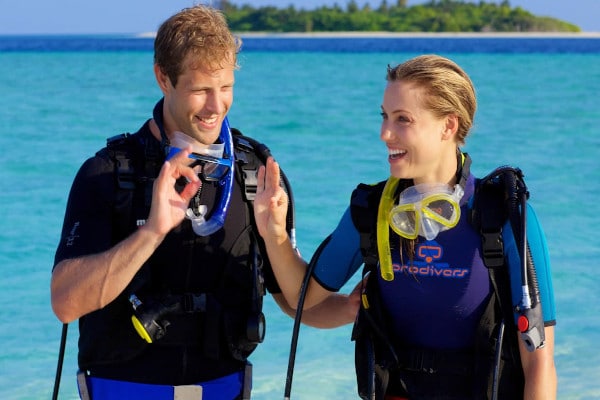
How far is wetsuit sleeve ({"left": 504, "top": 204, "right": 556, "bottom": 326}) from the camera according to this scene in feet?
7.37

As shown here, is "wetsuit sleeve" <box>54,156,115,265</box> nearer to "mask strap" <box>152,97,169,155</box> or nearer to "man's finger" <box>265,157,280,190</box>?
"mask strap" <box>152,97,169,155</box>

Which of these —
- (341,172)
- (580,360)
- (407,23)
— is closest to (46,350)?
(580,360)

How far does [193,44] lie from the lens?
97.4 inches

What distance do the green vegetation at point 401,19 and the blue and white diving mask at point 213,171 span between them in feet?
257

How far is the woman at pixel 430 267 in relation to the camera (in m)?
2.31

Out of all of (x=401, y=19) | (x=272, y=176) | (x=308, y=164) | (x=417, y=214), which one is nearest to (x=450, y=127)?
(x=417, y=214)

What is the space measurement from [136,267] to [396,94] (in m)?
0.72

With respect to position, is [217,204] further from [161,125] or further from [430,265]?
[430,265]

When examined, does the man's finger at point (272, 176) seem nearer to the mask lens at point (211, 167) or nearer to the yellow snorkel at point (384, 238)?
the mask lens at point (211, 167)

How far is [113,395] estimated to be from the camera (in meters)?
2.57

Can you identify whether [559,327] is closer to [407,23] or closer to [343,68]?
[343,68]

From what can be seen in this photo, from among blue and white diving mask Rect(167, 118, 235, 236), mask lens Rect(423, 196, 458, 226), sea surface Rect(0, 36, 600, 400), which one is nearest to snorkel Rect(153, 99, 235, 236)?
blue and white diving mask Rect(167, 118, 235, 236)

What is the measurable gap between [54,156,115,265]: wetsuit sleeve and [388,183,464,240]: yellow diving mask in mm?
691

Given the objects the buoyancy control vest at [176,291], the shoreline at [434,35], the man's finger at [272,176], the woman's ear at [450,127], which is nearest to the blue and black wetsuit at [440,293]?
the woman's ear at [450,127]
